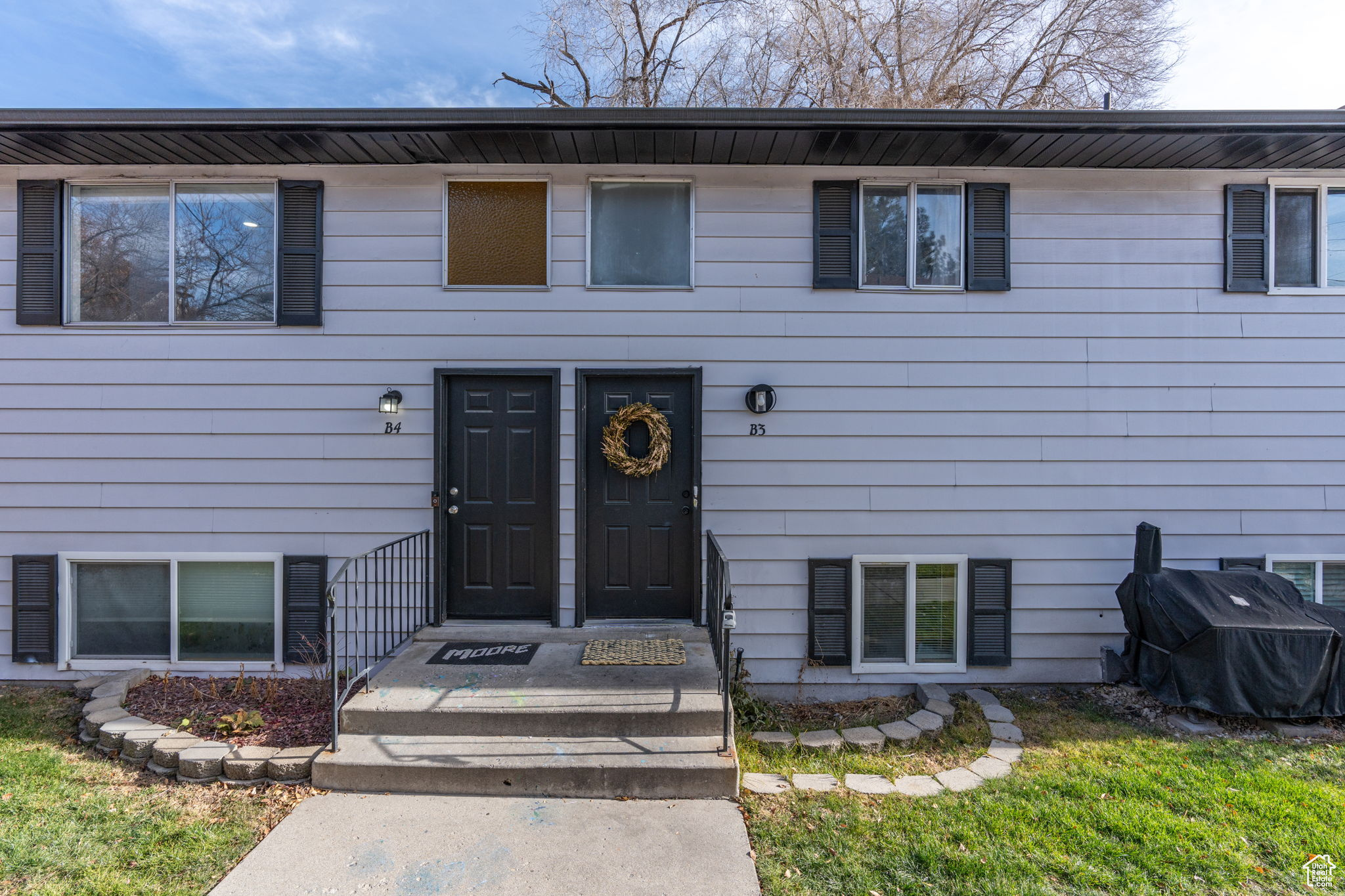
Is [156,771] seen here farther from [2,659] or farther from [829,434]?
[829,434]

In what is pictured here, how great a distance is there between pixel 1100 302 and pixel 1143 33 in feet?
19.2

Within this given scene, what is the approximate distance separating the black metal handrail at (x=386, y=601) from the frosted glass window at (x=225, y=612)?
529 mm

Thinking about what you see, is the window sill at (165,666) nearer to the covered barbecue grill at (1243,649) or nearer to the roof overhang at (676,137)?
the roof overhang at (676,137)

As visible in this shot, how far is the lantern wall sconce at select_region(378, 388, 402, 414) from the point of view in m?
4.10

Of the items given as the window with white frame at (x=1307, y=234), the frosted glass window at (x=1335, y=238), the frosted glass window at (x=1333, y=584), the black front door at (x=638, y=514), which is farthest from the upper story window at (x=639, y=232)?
the frosted glass window at (x=1333, y=584)

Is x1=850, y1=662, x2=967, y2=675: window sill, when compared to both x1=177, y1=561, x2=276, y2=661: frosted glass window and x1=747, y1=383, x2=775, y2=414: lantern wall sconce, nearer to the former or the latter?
x1=747, y1=383, x2=775, y2=414: lantern wall sconce

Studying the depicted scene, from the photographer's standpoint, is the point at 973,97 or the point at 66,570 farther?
the point at 973,97

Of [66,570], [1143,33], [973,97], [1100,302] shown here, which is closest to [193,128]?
[66,570]

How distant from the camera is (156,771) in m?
3.13

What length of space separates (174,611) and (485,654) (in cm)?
233

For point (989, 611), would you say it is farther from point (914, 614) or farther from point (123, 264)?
point (123, 264)

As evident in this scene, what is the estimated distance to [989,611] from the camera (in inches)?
168

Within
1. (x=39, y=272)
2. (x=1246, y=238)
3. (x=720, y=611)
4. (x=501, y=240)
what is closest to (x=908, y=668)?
(x=720, y=611)

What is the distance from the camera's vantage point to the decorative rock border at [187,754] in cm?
300
